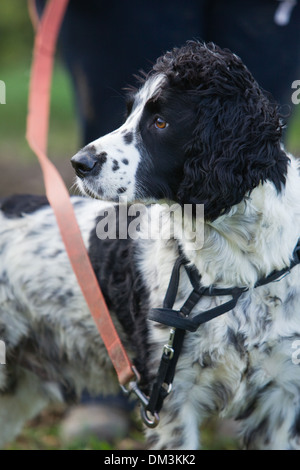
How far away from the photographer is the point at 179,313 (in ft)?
8.99

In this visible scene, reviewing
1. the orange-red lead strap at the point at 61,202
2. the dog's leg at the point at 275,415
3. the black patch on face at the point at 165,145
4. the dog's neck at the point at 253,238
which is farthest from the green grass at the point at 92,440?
the black patch on face at the point at 165,145

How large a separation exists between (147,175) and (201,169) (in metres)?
0.22

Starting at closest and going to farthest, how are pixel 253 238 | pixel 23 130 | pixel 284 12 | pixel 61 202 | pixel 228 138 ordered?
pixel 228 138 < pixel 253 238 < pixel 61 202 < pixel 284 12 < pixel 23 130

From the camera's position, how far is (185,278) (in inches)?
113

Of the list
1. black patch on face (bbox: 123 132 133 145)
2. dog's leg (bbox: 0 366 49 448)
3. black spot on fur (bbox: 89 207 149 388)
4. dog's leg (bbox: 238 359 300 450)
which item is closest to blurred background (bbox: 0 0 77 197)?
black spot on fur (bbox: 89 207 149 388)

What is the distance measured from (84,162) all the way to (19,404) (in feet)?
5.95

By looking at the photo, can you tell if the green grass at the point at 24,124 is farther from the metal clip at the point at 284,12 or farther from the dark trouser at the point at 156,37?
the metal clip at the point at 284,12

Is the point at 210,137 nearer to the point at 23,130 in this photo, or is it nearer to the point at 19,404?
the point at 19,404

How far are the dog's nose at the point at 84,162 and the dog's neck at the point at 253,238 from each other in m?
0.54

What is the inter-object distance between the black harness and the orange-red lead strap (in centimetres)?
20

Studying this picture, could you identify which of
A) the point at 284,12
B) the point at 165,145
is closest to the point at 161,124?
the point at 165,145

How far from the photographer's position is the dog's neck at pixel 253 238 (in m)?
2.64
